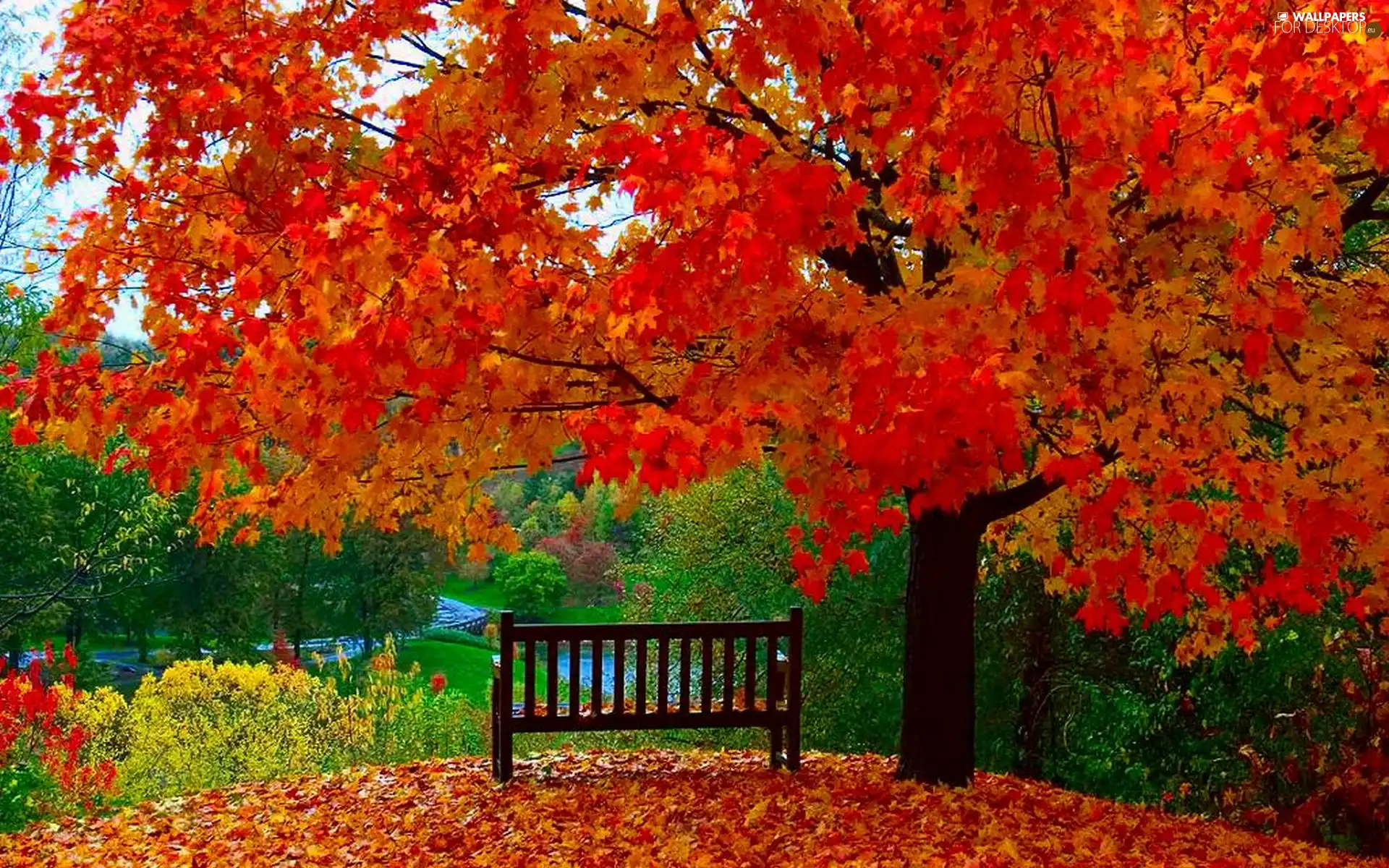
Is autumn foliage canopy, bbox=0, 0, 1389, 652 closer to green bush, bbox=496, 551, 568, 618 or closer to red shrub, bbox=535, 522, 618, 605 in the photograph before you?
red shrub, bbox=535, 522, 618, 605

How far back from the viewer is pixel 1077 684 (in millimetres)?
11242

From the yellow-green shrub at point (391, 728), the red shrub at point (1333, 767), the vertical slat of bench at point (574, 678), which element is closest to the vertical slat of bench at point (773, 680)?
the vertical slat of bench at point (574, 678)

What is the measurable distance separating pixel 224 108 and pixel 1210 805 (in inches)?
345

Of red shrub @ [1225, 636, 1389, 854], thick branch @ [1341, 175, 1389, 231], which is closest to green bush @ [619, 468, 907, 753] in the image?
red shrub @ [1225, 636, 1389, 854]

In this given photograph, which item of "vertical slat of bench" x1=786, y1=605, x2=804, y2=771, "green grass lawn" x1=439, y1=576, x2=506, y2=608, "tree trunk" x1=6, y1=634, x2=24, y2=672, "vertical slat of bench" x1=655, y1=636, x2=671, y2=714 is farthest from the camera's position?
"green grass lawn" x1=439, y1=576, x2=506, y2=608

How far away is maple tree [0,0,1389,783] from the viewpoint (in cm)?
382

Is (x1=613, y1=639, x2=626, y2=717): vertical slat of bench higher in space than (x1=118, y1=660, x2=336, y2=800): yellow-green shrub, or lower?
higher

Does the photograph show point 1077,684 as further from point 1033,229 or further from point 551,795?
point 1033,229

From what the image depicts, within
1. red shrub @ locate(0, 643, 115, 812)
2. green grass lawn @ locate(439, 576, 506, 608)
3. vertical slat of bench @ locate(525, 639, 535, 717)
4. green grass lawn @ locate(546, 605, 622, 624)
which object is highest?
vertical slat of bench @ locate(525, 639, 535, 717)

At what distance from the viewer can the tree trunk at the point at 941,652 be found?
648 cm

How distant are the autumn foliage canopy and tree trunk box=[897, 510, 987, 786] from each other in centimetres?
91

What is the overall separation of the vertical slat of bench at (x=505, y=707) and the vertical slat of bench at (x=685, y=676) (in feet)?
3.14

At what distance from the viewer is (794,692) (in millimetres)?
7090

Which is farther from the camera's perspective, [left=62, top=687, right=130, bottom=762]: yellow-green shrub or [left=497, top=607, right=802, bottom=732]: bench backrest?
[left=62, top=687, right=130, bottom=762]: yellow-green shrub
